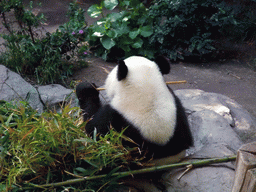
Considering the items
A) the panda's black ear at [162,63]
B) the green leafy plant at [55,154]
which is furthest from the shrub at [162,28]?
the green leafy plant at [55,154]

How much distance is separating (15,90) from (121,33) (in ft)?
10.1

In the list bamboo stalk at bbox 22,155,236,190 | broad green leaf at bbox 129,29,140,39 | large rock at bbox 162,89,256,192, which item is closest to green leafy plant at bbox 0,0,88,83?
broad green leaf at bbox 129,29,140,39

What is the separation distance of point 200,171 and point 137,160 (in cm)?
63

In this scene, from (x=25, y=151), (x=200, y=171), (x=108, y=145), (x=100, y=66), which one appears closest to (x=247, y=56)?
(x=100, y=66)

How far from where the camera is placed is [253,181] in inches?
50.1

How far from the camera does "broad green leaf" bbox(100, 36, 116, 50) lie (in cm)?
583

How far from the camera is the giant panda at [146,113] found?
213 cm

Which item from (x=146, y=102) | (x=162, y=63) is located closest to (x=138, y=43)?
(x=162, y=63)

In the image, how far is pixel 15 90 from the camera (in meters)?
3.52

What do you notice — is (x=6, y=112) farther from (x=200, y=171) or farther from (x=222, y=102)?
(x=222, y=102)

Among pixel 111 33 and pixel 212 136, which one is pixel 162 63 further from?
pixel 111 33

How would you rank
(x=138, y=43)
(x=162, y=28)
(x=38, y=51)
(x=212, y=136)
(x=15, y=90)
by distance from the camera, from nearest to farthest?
1. (x=212, y=136)
2. (x=15, y=90)
3. (x=38, y=51)
4. (x=138, y=43)
5. (x=162, y=28)

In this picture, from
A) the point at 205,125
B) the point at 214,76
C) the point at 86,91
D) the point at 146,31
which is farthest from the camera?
the point at 146,31

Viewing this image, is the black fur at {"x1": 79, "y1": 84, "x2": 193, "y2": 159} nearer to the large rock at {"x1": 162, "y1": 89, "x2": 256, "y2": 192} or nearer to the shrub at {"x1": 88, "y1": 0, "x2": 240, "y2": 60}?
the large rock at {"x1": 162, "y1": 89, "x2": 256, "y2": 192}
